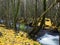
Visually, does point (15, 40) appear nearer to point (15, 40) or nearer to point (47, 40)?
point (15, 40)

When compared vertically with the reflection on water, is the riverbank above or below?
above

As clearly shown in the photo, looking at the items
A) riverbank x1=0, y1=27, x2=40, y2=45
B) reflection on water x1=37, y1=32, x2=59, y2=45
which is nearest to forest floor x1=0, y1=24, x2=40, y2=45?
riverbank x1=0, y1=27, x2=40, y2=45

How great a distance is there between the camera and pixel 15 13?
1256 cm

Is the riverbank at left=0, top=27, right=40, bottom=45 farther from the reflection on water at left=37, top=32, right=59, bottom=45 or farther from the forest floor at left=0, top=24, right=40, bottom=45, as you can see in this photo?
the reflection on water at left=37, top=32, right=59, bottom=45

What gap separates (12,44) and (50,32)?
931 cm

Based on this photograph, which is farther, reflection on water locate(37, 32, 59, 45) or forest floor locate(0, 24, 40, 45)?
reflection on water locate(37, 32, 59, 45)

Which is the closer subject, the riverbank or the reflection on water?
the riverbank

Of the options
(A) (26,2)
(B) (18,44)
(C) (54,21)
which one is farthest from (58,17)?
(A) (26,2)

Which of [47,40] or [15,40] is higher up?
[15,40]

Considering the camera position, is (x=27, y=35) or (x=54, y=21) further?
(x=54, y=21)

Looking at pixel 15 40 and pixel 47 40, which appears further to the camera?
pixel 47 40

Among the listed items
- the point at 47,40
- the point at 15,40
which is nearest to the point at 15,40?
the point at 15,40

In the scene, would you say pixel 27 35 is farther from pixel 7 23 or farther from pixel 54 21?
pixel 54 21

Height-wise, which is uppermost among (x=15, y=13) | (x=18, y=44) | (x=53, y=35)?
(x=15, y=13)
